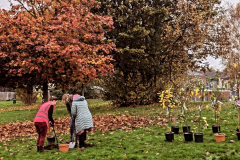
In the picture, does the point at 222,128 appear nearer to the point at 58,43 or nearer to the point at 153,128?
the point at 153,128

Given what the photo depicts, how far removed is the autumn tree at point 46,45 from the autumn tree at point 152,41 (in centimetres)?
552

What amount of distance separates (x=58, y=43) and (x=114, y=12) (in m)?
8.70

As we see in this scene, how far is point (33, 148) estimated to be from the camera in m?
8.39

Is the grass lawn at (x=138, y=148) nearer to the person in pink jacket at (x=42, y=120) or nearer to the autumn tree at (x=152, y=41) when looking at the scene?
the person in pink jacket at (x=42, y=120)

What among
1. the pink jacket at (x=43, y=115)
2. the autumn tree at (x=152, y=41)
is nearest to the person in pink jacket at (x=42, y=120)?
the pink jacket at (x=43, y=115)

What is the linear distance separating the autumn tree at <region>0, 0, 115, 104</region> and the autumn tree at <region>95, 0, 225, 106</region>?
5.52 meters

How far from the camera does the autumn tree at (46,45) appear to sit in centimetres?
1267

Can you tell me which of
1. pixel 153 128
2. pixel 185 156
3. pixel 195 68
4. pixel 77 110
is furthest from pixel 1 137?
pixel 195 68

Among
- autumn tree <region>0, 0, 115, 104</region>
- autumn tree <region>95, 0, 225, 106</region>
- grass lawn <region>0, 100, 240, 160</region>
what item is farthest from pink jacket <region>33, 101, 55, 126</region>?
autumn tree <region>95, 0, 225, 106</region>

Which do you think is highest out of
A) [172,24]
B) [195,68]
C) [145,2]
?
[145,2]

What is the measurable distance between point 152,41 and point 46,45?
10.7 meters

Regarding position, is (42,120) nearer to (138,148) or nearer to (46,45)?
(138,148)

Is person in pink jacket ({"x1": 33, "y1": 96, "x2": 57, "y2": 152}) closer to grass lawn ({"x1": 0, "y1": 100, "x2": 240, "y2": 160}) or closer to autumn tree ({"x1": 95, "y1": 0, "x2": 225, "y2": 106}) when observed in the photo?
grass lawn ({"x1": 0, "y1": 100, "x2": 240, "y2": 160})

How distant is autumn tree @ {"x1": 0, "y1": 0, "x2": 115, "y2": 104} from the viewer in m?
12.7
